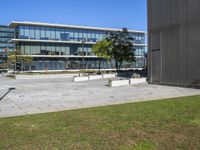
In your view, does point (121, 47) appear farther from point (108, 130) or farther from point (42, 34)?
point (108, 130)

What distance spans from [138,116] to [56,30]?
2673 inches

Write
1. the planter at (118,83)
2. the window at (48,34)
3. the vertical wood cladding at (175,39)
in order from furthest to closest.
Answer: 1. the window at (48,34)
2. the planter at (118,83)
3. the vertical wood cladding at (175,39)

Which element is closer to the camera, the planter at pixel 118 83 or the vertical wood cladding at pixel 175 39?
the vertical wood cladding at pixel 175 39

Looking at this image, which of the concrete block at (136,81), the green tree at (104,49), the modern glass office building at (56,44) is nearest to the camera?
the concrete block at (136,81)

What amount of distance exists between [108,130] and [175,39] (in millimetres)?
15284

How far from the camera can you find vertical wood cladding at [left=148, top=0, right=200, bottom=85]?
19625 millimetres

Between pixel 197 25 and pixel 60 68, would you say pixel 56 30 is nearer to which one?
pixel 60 68

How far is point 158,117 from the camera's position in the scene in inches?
361

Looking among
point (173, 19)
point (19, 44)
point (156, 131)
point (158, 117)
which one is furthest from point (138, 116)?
point (19, 44)

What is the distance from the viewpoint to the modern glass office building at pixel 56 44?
229ft

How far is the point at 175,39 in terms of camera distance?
21.3m

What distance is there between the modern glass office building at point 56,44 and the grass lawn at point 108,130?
56490mm

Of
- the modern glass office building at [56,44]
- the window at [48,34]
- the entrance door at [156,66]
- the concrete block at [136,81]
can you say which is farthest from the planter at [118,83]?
the window at [48,34]

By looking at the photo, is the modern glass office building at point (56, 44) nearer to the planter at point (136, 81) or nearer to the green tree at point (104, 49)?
the green tree at point (104, 49)
